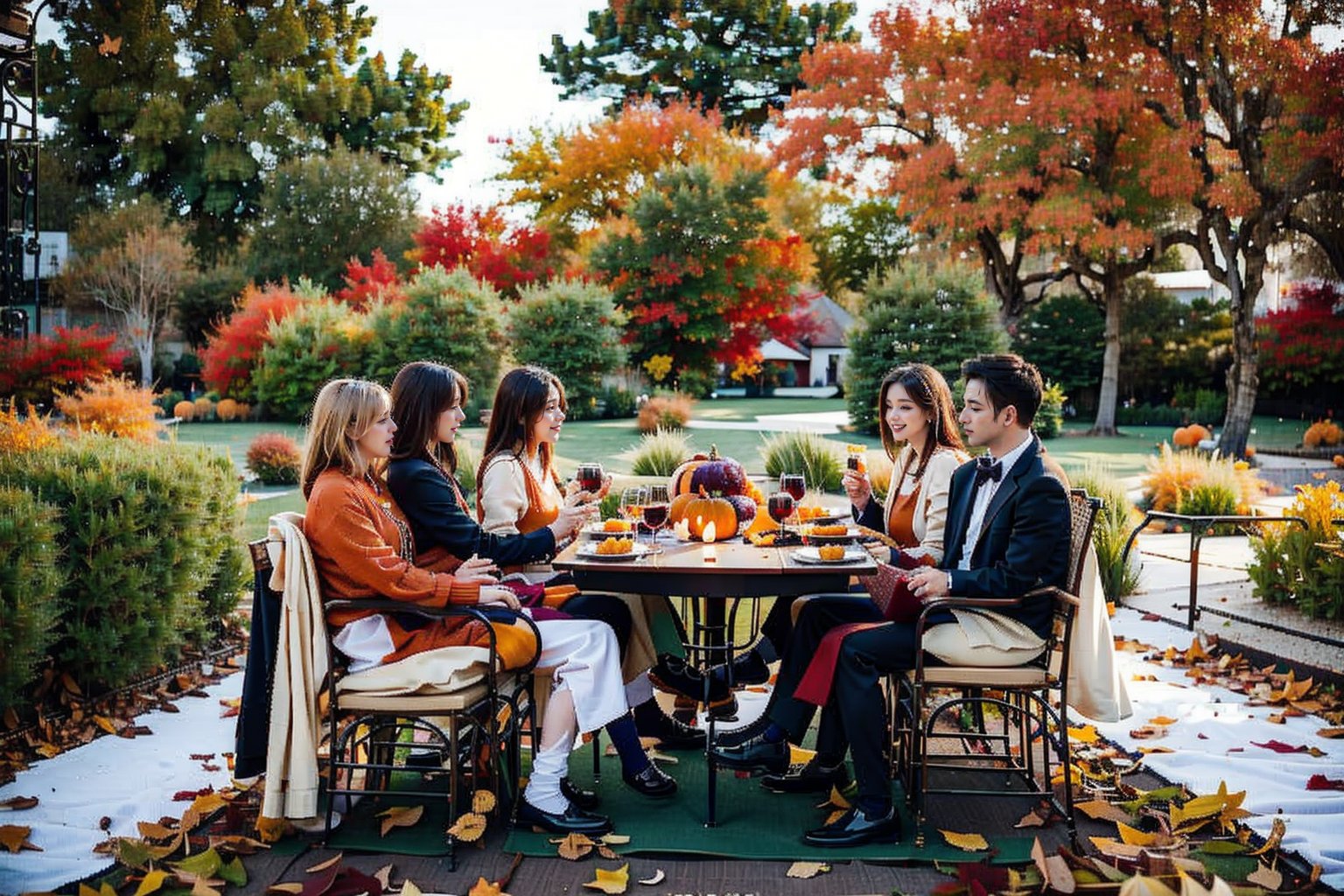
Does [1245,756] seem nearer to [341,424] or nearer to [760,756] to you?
[760,756]

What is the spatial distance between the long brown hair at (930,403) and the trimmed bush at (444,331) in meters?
15.3

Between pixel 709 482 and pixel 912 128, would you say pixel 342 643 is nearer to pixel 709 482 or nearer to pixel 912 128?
pixel 709 482

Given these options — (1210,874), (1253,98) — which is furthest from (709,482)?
(1253,98)

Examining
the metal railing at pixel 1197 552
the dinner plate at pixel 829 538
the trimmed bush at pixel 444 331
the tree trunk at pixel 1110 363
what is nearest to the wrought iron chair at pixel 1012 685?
the dinner plate at pixel 829 538

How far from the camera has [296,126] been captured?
3712cm

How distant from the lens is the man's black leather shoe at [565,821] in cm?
370

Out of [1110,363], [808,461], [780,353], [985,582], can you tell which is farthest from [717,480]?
[780,353]

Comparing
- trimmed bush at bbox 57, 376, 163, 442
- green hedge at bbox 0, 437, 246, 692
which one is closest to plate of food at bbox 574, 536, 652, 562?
green hedge at bbox 0, 437, 246, 692

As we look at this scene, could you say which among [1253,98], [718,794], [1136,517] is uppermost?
[1253,98]

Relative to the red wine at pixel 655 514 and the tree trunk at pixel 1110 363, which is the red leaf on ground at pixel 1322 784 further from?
the tree trunk at pixel 1110 363

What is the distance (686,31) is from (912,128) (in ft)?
50.2

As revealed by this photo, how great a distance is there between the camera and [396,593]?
139 inches

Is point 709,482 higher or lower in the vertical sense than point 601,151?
lower

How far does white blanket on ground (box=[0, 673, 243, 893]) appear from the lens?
11.3 ft
